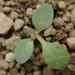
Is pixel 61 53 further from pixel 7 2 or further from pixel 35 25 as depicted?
pixel 7 2

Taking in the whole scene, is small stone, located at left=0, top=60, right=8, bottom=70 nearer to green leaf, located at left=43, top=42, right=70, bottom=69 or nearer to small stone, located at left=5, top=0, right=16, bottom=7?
green leaf, located at left=43, top=42, right=70, bottom=69

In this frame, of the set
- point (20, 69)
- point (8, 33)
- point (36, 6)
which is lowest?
point (20, 69)

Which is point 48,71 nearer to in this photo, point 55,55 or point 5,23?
point 55,55

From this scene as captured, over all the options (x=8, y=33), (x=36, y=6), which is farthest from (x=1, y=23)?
(x=36, y=6)

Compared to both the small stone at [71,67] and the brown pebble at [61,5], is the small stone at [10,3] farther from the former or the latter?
the small stone at [71,67]

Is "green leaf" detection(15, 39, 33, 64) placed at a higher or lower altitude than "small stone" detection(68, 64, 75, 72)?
higher

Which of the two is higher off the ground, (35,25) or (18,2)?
(18,2)

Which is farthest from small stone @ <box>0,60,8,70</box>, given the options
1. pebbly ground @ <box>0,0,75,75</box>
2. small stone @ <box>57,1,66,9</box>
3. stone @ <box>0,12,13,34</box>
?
small stone @ <box>57,1,66,9</box>

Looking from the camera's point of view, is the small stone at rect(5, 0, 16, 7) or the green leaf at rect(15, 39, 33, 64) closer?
the green leaf at rect(15, 39, 33, 64)
